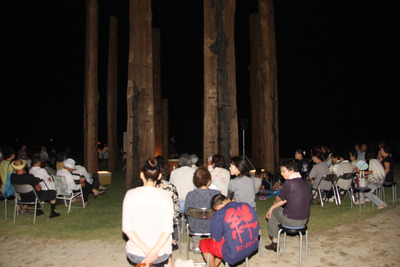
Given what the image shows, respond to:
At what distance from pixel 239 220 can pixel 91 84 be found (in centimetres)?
902

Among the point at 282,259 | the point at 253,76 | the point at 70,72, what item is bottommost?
the point at 282,259

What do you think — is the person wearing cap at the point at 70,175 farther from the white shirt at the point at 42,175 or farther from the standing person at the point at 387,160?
the standing person at the point at 387,160

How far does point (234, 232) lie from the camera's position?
2.99 meters

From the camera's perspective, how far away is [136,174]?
652 centimetres

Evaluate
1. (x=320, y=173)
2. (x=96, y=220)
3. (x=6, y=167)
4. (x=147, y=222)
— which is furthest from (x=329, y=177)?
(x=6, y=167)

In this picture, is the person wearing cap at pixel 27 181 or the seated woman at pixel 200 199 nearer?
the seated woman at pixel 200 199

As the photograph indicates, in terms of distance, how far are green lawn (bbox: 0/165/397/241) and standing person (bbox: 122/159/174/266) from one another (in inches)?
109

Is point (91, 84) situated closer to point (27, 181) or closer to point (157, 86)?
point (157, 86)

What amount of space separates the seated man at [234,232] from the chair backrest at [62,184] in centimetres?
467

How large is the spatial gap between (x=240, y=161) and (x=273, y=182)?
210 inches

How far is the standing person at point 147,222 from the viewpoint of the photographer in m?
2.58

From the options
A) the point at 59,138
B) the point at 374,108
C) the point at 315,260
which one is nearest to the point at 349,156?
the point at 315,260

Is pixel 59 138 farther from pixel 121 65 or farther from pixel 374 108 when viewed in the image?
pixel 374 108

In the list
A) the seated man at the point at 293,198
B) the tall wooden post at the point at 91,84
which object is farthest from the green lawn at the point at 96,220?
the tall wooden post at the point at 91,84
